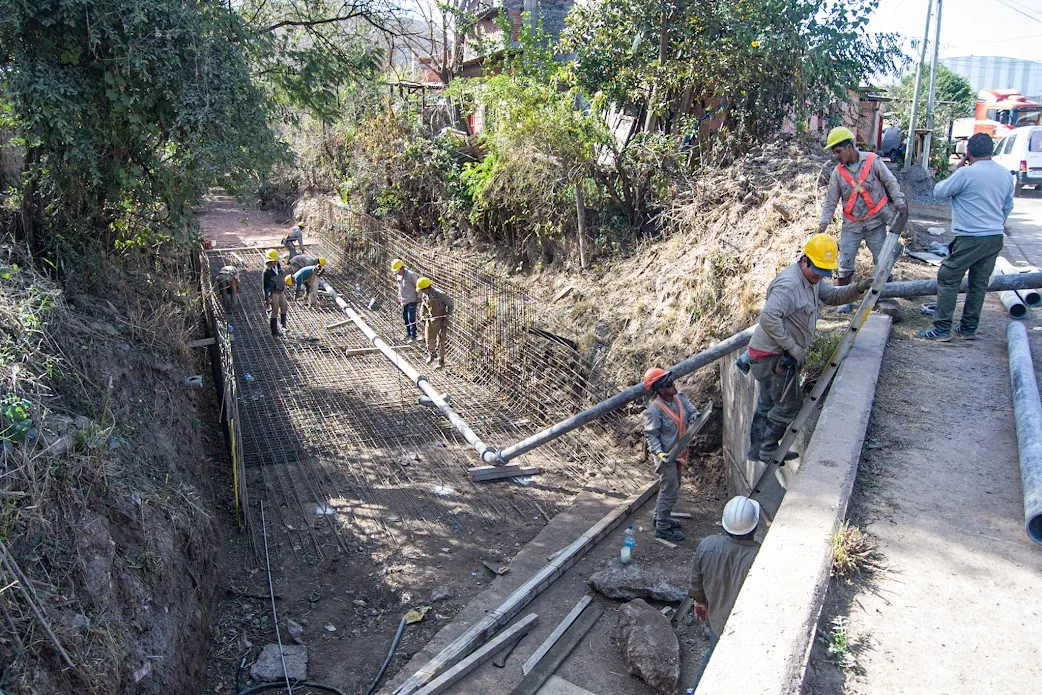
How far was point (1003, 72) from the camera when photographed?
106 meters

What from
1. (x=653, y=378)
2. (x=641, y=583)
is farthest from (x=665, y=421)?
(x=641, y=583)

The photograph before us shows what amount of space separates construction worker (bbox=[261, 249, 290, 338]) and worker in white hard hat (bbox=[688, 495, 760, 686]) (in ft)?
32.0

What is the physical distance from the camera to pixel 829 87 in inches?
409

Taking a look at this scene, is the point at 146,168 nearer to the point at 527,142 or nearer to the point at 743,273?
the point at 527,142

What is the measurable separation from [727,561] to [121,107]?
621 cm

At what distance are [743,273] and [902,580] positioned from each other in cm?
532

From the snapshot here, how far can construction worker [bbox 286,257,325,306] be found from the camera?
1401 centimetres

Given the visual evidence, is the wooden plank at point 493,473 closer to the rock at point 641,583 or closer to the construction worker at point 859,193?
the rock at point 641,583

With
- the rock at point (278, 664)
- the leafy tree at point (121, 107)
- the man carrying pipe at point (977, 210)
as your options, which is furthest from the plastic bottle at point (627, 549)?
the leafy tree at point (121, 107)

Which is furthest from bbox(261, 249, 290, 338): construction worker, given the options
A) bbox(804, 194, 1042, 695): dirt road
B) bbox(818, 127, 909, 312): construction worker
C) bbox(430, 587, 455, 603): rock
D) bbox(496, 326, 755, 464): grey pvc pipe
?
bbox(804, 194, 1042, 695): dirt road

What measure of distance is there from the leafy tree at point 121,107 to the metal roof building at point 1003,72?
87.7 meters

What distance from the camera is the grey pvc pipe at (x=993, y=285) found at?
5746 mm

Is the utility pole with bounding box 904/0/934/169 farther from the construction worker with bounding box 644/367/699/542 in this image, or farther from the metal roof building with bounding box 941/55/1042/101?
the metal roof building with bounding box 941/55/1042/101

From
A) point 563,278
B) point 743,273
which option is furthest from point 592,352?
point 563,278
